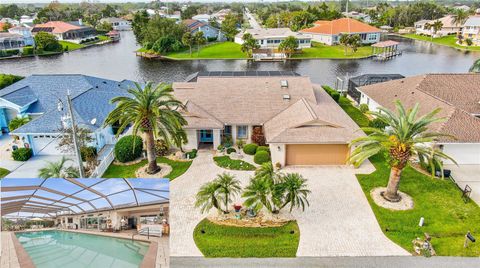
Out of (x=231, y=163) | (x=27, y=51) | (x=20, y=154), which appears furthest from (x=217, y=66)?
(x=27, y=51)

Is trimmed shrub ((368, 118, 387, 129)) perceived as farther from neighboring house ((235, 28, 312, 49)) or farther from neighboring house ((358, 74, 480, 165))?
neighboring house ((235, 28, 312, 49))

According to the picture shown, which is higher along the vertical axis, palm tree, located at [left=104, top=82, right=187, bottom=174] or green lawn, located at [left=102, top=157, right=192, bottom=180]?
palm tree, located at [left=104, top=82, right=187, bottom=174]

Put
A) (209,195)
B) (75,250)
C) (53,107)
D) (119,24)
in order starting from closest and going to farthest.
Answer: (75,250), (209,195), (53,107), (119,24)

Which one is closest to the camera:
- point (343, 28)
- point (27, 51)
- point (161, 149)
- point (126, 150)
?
point (126, 150)

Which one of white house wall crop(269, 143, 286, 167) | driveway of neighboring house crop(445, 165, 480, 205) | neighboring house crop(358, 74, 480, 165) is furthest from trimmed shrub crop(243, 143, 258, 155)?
driveway of neighboring house crop(445, 165, 480, 205)

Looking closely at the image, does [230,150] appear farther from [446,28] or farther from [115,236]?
[446,28]

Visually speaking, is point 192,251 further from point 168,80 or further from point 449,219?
point 168,80

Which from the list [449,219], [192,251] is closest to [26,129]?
[192,251]

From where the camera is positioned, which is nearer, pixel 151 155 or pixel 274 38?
pixel 151 155
